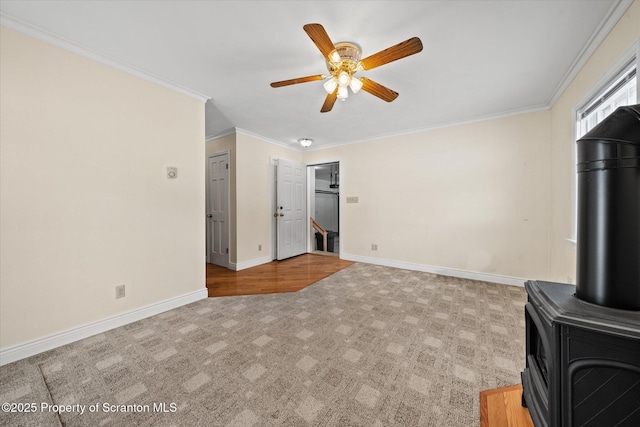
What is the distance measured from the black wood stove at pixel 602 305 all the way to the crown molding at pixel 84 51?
3446 millimetres

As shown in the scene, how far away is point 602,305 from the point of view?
97 centimetres

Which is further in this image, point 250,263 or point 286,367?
point 250,263

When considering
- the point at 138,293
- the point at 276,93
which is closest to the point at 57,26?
the point at 276,93

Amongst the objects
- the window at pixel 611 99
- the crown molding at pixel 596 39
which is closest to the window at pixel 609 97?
the window at pixel 611 99

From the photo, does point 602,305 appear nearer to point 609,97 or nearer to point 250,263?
point 609,97

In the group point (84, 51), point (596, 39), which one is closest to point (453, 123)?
point (596, 39)

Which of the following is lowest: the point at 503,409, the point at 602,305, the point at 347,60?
the point at 503,409

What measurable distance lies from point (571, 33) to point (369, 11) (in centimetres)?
165

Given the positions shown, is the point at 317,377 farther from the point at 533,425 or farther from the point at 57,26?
the point at 57,26

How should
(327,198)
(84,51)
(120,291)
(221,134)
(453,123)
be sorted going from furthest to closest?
(327,198) < (221,134) < (453,123) < (120,291) < (84,51)

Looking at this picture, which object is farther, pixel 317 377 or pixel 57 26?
pixel 57 26

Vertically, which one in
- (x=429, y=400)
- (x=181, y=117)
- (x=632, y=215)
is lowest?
(x=429, y=400)

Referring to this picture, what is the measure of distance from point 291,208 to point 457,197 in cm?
316

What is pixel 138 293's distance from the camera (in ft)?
7.99
